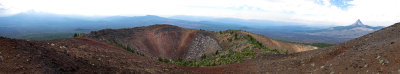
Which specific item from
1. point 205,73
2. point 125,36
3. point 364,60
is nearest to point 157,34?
point 125,36

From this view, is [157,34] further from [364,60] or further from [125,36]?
[364,60]

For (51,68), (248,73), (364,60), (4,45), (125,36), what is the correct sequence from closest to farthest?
(51,68) < (4,45) < (364,60) < (248,73) < (125,36)

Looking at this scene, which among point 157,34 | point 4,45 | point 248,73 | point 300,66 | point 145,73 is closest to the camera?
point 4,45

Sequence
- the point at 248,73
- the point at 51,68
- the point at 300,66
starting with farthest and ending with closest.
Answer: the point at 248,73 < the point at 300,66 < the point at 51,68

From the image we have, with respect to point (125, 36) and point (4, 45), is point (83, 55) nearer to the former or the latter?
point (4, 45)

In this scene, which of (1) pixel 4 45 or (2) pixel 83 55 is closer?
(1) pixel 4 45

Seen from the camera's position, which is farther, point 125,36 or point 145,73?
point 125,36

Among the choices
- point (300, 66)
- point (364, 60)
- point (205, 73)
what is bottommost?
point (205, 73)

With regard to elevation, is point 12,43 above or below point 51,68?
above

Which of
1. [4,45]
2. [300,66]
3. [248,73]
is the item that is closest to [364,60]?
[300,66]
